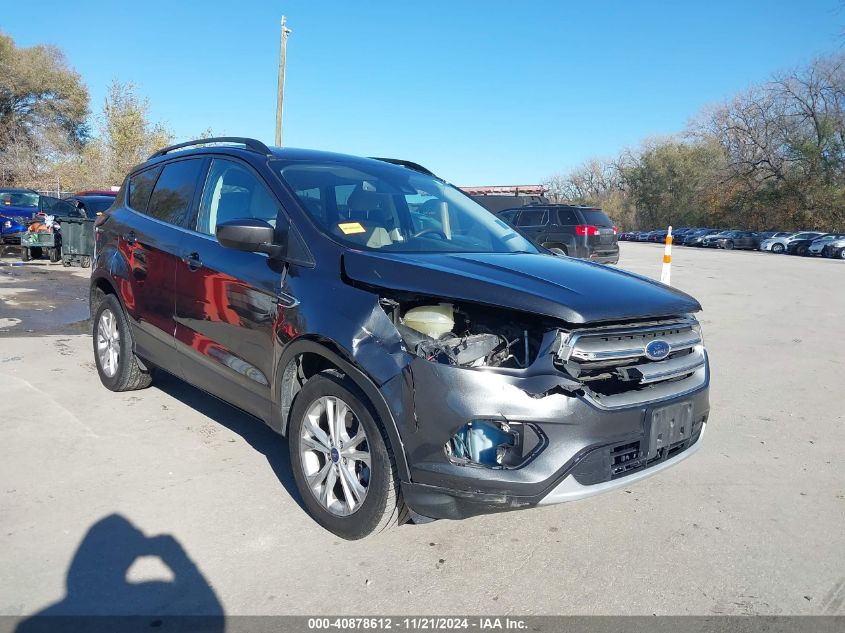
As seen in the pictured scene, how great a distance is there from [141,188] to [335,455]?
3.21 m

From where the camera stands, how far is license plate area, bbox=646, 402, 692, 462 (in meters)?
2.88

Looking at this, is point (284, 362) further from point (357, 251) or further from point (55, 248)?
point (55, 248)

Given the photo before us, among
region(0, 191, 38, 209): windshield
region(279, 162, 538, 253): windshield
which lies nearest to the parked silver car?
region(0, 191, 38, 209): windshield

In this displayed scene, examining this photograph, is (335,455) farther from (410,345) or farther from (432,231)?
(432,231)

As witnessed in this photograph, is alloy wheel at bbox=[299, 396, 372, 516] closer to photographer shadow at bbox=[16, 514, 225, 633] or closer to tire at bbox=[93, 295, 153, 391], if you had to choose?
photographer shadow at bbox=[16, 514, 225, 633]

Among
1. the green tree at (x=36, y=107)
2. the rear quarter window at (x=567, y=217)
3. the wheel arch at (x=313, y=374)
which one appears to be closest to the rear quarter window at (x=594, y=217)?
the rear quarter window at (x=567, y=217)

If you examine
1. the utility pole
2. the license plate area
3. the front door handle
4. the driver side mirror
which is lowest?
the license plate area

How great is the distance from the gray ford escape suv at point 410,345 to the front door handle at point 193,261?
0.02 meters

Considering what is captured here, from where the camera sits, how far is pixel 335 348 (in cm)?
305

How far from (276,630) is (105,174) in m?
34.8

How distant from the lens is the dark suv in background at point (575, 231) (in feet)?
54.2

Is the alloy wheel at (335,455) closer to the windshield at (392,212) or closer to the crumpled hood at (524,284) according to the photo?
the crumpled hood at (524,284)

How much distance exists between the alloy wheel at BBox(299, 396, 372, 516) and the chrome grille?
984 millimetres

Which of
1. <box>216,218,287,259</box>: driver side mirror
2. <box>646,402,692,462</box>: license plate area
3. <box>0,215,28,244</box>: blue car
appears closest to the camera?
<box>646,402,692,462</box>: license plate area
